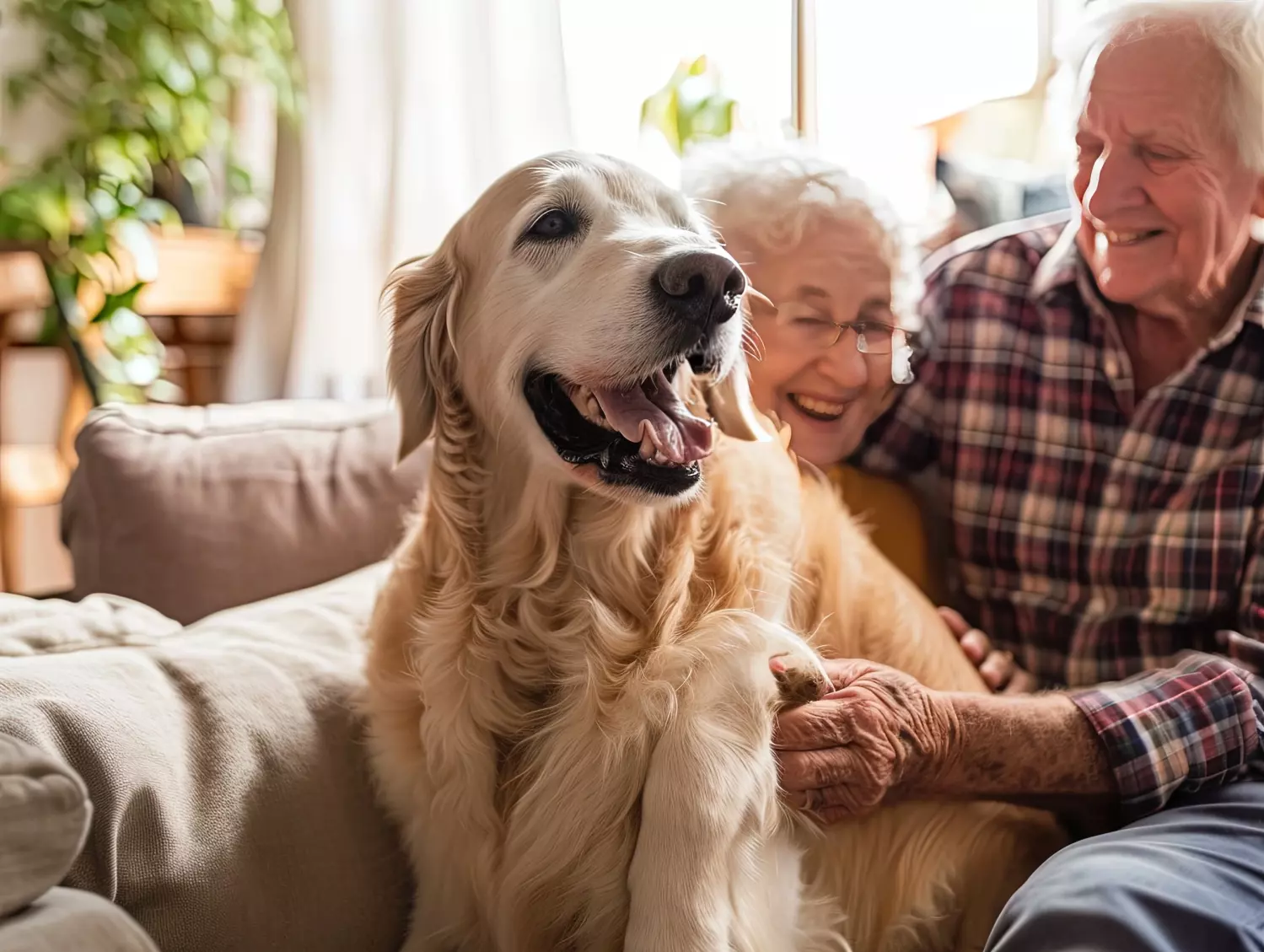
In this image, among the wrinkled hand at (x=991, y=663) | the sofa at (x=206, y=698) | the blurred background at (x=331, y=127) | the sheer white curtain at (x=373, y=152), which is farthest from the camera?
the sheer white curtain at (x=373, y=152)

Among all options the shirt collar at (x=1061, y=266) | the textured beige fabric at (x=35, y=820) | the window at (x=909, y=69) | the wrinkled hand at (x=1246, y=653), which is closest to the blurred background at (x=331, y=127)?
the window at (x=909, y=69)

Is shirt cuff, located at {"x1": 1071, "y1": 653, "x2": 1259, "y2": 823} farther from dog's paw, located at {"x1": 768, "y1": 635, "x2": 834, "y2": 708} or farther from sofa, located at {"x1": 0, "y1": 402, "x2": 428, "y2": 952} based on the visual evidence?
sofa, located at {"x1": 0, "y1": 402, "x2": 428, "y2": 952}

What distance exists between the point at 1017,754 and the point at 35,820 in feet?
2.88

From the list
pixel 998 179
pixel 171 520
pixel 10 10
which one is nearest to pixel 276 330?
pixel 10 10

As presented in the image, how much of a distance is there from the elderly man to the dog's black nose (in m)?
0.39

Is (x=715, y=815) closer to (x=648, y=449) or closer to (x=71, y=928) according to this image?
(x=648, y=449)

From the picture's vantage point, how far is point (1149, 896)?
2.91 feet

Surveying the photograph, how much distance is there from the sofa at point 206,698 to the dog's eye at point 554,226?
21.7 inches

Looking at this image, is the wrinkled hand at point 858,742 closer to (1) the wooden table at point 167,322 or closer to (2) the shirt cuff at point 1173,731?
(2) the shirt cuff at point 1173,731

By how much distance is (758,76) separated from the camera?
89.0 inches

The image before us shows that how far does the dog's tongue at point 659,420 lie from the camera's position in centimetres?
100

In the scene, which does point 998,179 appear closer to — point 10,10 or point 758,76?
point 758,76

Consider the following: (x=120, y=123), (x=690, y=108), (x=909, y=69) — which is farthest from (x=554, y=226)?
(x=120, y=123)

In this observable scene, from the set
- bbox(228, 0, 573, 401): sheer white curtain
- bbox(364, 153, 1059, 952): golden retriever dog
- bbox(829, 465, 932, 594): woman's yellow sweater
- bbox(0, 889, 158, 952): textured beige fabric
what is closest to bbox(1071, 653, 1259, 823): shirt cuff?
bbox(364, 153, 1059, 952): golden retriever dog
